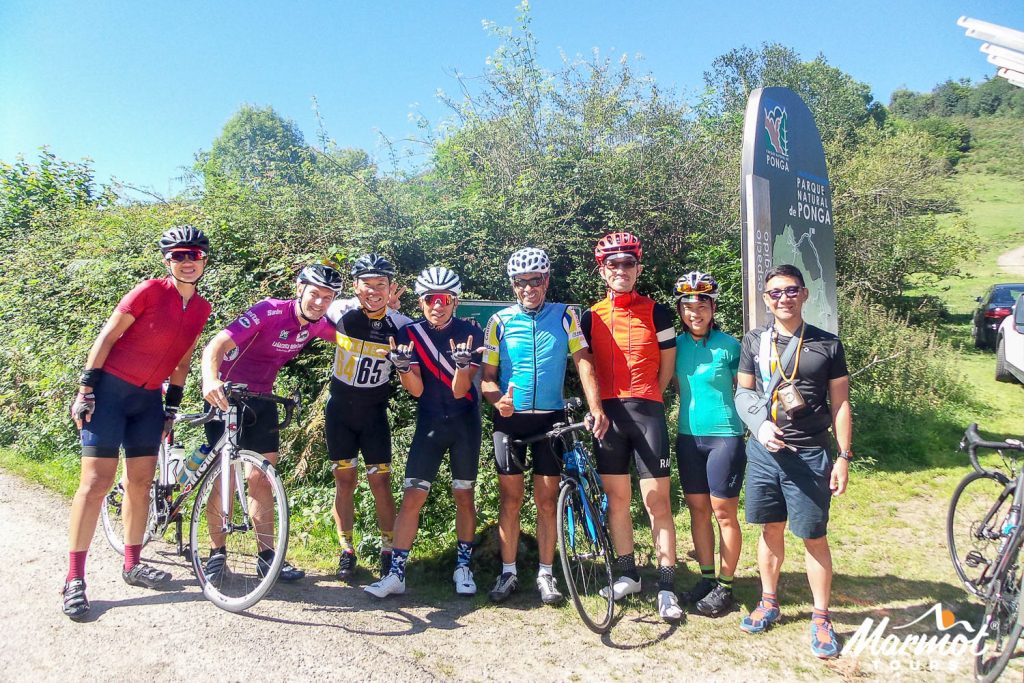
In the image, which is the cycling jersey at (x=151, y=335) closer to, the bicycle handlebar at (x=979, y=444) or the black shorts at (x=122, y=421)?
the black shorts at (x=122, y=421)

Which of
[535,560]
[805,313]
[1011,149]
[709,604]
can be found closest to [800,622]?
[709,604]

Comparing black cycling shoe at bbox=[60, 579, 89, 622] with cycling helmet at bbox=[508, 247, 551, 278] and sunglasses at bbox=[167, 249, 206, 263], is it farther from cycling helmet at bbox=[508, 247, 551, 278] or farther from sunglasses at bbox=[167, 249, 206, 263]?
cycling helmet at bbox=[508, 247, 551, 278]

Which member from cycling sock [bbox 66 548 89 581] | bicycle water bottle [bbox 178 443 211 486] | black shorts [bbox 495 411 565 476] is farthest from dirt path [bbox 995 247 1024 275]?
cycling sock [bbox 66 548 89 581]

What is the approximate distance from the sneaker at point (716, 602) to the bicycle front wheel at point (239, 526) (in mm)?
2657

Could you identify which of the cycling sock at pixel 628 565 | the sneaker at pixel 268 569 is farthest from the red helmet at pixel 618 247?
the sneaker at pixel 268 569

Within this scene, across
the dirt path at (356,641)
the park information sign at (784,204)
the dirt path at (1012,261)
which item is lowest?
the dirt path at (356,641)

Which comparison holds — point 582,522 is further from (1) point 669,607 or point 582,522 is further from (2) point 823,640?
(2) point 823,640

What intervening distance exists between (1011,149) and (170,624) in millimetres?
77809

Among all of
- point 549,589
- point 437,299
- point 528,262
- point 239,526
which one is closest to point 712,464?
point 549,589

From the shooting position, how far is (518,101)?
9008 millimetres

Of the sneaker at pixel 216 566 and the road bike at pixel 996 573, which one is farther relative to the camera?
the sneaker at pixel 216 566

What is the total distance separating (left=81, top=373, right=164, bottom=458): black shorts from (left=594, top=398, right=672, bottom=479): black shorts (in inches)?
113

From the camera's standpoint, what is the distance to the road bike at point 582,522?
392cm

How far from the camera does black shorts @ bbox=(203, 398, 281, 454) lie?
4.20 m
